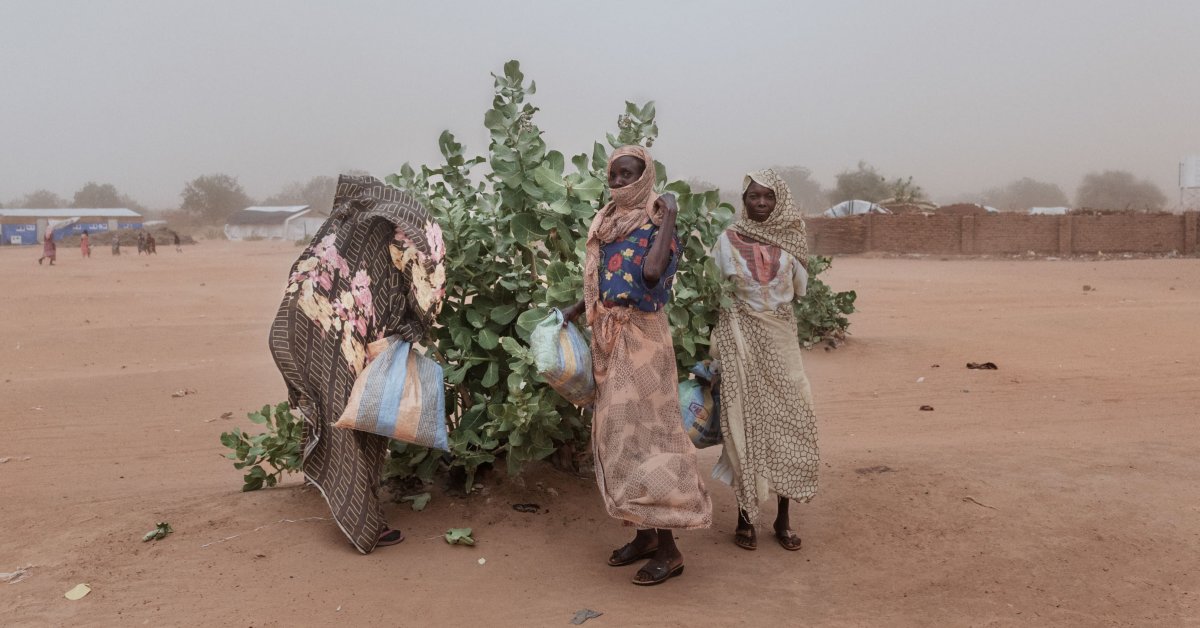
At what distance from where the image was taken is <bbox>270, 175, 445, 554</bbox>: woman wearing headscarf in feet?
12.6

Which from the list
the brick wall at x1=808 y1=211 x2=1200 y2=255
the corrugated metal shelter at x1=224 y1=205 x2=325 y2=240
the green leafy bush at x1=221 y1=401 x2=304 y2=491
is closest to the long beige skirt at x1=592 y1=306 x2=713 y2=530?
the green leafy bush at x1=221 y1=401 x2=304 y2=491

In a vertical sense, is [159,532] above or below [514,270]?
below

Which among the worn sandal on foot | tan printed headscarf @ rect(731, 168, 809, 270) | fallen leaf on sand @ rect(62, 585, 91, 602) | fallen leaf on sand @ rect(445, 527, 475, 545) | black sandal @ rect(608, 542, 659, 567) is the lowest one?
the worn sandal on foot

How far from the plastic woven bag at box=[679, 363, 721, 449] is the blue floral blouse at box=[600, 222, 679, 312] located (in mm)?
708

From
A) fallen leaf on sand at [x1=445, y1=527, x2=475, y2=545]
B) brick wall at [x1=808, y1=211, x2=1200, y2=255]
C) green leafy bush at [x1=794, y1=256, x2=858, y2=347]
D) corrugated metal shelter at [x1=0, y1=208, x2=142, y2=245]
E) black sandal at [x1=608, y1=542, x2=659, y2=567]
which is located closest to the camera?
black sandal at [x1=608, y1=542, x2=659, y2=567]

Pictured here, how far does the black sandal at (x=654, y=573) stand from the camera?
3766 millimetres

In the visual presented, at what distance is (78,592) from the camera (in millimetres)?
3643

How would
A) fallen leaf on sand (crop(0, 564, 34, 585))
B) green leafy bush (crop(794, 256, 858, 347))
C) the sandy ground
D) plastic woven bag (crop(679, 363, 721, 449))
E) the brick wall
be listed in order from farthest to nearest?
the brick wall → green leafy bush (crop(794, 256, 858, 347)) → plastic woven bag (crop(679, 363, 721, 449)) → fallen leaf on sand (crop(0, 564, 34, 585)) → the sandy ground

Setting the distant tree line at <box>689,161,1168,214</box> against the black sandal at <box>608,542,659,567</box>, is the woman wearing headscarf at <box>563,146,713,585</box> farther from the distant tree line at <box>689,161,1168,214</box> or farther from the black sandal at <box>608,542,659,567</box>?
the distant tree line at <box>689,161,1168,214</box>

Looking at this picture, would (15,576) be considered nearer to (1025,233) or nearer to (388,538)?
(388,538)

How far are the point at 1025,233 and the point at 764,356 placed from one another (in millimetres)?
25879

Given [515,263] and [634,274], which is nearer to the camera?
[634,274]

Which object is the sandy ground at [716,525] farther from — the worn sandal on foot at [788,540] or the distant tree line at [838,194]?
the distant tree line at [838,194]

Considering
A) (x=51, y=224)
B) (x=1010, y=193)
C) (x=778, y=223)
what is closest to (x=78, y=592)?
(x=778, y=223)
